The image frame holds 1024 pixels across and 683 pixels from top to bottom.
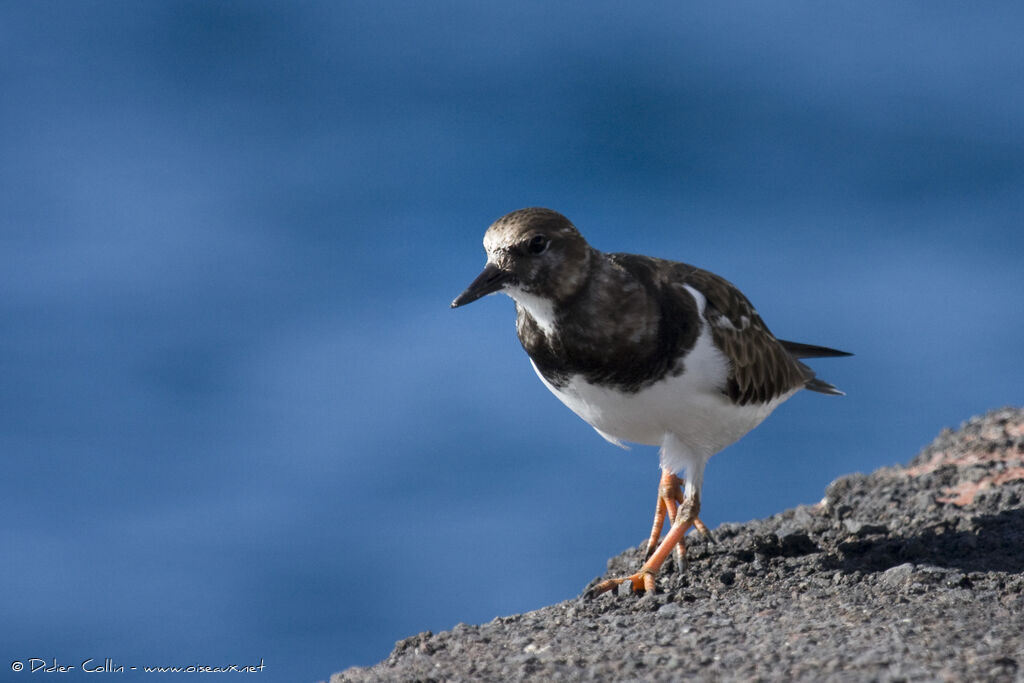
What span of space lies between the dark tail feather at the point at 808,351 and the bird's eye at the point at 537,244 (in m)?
3.08

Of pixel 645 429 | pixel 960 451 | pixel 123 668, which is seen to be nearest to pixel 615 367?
pixel 645 429

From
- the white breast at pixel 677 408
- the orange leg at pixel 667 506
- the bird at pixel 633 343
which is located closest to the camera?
the bird at pixel 633 343

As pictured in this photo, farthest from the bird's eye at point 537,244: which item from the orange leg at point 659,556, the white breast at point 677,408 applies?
the orange leg at point 659,556

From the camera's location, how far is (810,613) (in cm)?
670

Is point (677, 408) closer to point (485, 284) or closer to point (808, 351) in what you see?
point (485, 284)

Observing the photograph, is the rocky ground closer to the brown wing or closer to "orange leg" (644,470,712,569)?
"orange leg" (644,470,712,569)

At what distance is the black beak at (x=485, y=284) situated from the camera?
713cm

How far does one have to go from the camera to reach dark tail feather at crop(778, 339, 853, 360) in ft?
31.5

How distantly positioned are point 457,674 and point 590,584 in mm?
2185

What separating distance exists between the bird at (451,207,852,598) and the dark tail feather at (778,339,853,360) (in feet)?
4.29

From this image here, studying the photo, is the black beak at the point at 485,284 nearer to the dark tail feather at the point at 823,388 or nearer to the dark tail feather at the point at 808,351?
the dark tail feather at the point at 808,351

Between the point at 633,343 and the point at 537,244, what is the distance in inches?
36.6

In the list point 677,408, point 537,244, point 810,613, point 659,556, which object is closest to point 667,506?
point 659,556

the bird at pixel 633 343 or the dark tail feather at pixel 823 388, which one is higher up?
the dark tail feather at pixel 823 388
